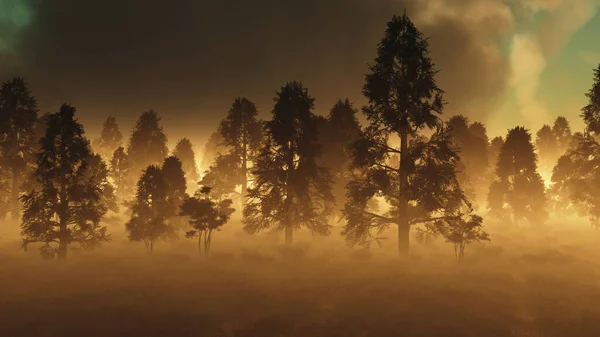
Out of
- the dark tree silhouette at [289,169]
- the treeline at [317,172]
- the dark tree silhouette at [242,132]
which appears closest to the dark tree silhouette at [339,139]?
the treeline at [317,172]

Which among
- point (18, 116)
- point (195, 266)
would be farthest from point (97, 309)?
point (18, 116)

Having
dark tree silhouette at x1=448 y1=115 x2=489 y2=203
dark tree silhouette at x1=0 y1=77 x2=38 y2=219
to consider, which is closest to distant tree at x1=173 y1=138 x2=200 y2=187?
dark tree silhouette at x1=0 y1=77 x2=38 y2=219

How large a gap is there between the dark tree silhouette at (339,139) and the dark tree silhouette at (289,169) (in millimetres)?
4552

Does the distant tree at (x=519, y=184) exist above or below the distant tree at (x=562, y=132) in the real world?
below

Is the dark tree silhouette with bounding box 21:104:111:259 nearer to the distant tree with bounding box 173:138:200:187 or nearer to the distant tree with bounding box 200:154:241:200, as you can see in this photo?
the distant tree with bounding box 200:154:241:200

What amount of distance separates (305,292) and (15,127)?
3116 centimetres

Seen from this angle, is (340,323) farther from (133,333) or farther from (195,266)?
(195,266)

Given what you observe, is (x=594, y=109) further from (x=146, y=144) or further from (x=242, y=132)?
(x=146, y=144)

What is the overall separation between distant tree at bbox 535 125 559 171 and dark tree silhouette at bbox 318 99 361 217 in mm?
48881

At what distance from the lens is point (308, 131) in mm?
26766

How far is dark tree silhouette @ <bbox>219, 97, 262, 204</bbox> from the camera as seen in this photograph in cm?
3931

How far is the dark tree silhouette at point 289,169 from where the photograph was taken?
26.0 m

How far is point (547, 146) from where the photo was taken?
209 ft

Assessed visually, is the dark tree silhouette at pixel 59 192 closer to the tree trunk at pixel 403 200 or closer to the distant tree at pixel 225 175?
the distant tree at pixel 225 175
